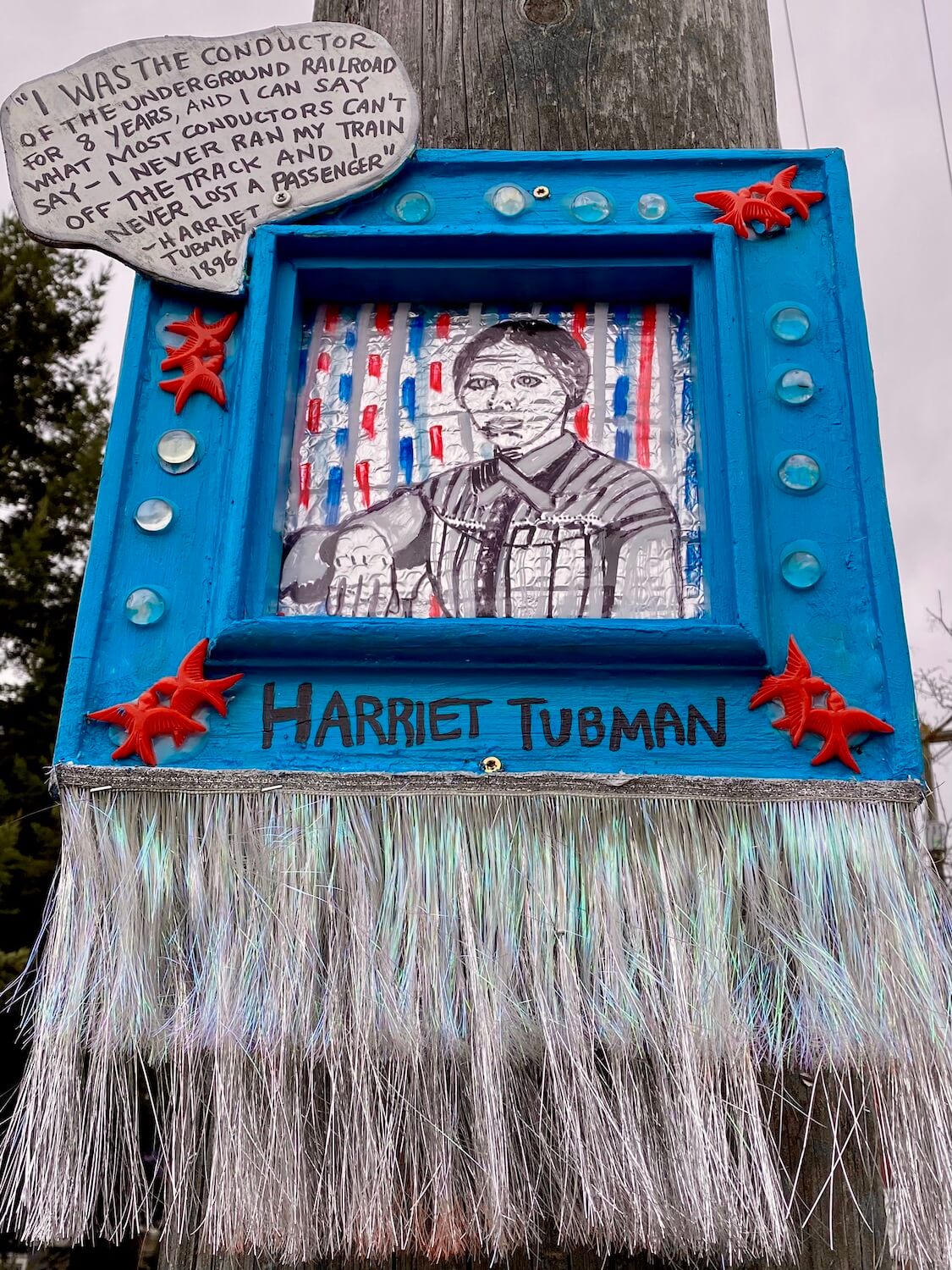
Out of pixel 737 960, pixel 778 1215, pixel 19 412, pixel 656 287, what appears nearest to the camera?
pixel 778 1215

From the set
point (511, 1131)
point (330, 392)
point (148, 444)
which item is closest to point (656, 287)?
point (330, 392)

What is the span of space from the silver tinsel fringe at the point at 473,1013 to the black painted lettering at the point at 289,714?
2.3 inches

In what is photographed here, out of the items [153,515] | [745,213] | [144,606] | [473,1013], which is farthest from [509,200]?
[473,1013]

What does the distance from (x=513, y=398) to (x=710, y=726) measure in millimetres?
574

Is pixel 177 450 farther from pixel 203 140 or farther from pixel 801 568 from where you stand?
pixel 801 568

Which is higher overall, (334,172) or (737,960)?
(334,172)

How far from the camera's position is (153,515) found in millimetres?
1445

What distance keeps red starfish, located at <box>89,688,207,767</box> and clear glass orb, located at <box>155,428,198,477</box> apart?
339 mm

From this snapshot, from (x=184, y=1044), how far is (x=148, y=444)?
0.78 m

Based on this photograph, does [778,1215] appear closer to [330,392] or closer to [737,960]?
[737,960]

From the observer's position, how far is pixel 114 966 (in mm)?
1220

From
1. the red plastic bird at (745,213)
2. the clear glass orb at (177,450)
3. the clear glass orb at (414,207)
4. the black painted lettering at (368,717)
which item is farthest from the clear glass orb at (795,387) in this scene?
the clear glass orb at (177,450)

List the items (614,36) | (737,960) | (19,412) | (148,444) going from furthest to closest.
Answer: (19,412) < (614,36) < (148,444) < (737,960)

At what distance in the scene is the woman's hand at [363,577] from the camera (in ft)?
4.70
